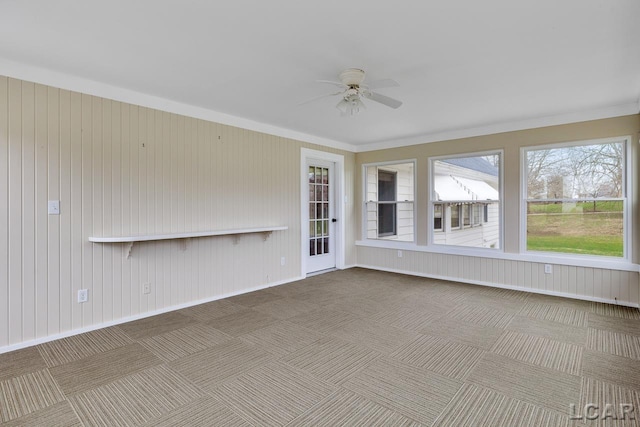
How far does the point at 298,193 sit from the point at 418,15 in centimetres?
361

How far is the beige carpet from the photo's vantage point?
2.01 m

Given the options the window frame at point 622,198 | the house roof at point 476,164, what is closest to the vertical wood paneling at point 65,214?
the house roof at point 476,164

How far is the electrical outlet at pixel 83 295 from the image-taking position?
3.25m

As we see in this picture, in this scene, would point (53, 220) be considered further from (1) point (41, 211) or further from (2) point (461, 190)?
(2) point (461, 190)

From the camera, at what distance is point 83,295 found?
3270 mm

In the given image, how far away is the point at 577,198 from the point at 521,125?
1218 mm

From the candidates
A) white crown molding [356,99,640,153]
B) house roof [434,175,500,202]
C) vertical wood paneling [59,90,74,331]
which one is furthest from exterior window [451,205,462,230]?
vertical wood paneling [59,90,74,331]

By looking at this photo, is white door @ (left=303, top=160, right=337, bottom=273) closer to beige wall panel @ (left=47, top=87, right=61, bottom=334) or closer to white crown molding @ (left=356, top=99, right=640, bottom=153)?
white crown molding @ (left=356, top=99, right=640, bottom=153)

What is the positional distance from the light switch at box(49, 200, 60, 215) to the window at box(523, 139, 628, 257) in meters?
5.59

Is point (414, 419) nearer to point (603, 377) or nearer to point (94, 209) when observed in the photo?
point (603, 377)

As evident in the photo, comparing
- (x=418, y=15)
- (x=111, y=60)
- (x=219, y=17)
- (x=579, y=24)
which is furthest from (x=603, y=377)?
(x=111, y=60)

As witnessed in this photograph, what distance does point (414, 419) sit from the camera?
1.96 meters

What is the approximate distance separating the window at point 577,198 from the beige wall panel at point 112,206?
3.81 meters

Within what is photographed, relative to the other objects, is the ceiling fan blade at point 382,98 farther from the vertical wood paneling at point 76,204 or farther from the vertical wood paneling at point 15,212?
the vertical wood paneling at point 15,212
